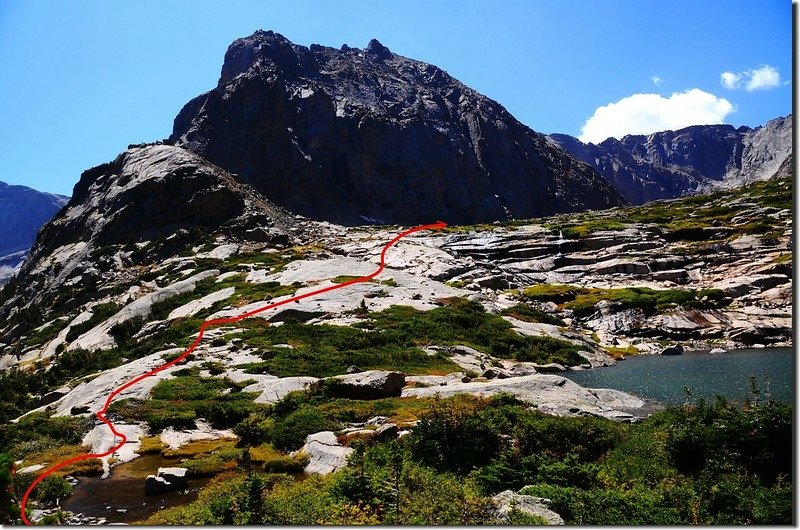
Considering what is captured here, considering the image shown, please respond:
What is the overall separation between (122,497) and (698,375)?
34184 mm

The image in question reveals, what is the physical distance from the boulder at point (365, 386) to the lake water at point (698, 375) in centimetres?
1395

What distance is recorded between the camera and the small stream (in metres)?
15.0

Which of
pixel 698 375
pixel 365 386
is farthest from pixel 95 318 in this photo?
pixel 698 375

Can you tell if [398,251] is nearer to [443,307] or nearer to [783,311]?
[443,307]

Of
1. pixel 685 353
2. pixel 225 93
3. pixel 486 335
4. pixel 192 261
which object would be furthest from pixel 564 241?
pixel 225 93

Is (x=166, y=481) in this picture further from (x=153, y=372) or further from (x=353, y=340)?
(x=353, y=340)

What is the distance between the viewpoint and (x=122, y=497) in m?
16.3

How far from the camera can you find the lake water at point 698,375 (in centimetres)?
2966

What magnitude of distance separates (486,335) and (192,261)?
159 ft

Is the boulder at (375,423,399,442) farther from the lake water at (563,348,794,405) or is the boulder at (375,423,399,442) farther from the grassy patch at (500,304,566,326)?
the grassy patch at (500,304,566,326)

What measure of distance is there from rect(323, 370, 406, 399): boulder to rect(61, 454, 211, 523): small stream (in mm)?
9653

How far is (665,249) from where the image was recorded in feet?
285

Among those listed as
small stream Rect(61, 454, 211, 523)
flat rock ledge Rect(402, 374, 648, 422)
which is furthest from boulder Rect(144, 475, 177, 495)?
flat rock ledge Rect(402, 374, 648, 422)

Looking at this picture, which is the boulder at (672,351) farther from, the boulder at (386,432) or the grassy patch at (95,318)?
the grassy patch at (95,318)
